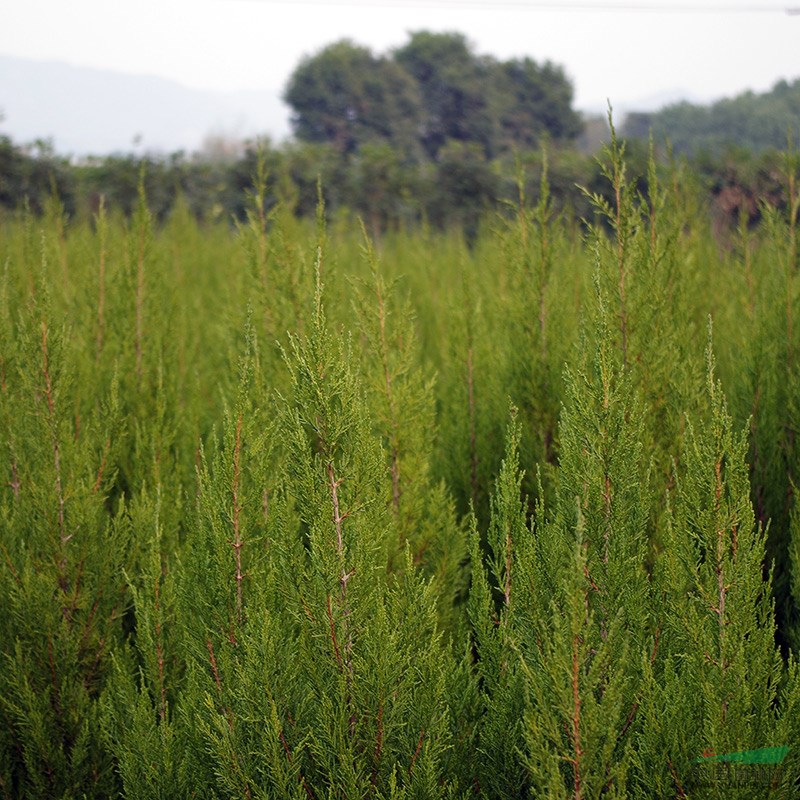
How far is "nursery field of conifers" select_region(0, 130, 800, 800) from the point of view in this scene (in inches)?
70.6

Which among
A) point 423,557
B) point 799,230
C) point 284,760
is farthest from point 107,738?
point 799,230

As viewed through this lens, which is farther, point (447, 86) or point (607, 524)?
point (447, 86)

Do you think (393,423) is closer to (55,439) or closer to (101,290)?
(55,439)

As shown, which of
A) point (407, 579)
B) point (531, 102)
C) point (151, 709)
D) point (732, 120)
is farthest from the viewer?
point (531, 102)

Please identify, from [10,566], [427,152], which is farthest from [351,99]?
[10,566]

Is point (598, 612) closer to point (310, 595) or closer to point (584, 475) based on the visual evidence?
point (584, 475)

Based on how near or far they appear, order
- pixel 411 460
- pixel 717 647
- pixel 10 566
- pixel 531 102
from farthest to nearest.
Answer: pixel 531 102
pixel 411 460
pixel 10 566
pixel 717 647

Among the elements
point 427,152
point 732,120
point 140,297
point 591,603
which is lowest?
point 591,603

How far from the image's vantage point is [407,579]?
6.55ft

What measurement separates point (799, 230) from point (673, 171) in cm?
74

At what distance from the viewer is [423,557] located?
3129 mm

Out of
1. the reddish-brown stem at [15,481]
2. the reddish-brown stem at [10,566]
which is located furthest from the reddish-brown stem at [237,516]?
the reddish-brown stem at [15,481]

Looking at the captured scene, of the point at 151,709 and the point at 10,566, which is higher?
the point at 10,566

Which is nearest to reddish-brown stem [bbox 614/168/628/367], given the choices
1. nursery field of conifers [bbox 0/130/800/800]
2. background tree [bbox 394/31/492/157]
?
nursery field of conifers [bbox 0/130/800/800]
